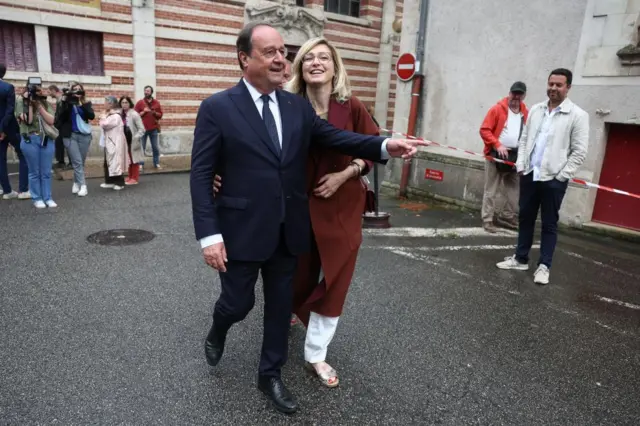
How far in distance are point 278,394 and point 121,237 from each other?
13.3 ft

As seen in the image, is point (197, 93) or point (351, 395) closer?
point (351, 395)

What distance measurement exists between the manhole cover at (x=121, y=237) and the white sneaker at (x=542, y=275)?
175 inches

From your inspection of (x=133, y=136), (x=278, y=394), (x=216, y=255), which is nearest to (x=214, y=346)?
(x=278, y=394)

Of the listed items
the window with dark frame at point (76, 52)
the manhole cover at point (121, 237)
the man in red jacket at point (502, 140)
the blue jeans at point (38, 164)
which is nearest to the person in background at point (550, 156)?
the man in red jacket at point (502, 140)

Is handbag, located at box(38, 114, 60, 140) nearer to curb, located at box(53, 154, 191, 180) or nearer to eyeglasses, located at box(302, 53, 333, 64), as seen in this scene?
curb, located at box(53, 154, 191, 180)

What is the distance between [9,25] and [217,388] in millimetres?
11824

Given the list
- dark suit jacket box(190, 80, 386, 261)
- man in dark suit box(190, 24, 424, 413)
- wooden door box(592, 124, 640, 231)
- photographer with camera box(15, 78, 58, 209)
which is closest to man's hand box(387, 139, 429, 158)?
man in dark suit box(190, 24, 424, 413)

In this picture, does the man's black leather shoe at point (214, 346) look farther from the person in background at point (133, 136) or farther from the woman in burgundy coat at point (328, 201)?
the person in background at point (133, 136)

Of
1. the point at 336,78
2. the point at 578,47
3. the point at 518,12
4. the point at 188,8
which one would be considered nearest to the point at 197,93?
the point at 188,8

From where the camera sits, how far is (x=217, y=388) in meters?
2.97

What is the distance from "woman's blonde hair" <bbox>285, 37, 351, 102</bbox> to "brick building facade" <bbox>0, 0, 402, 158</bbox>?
10826 mm

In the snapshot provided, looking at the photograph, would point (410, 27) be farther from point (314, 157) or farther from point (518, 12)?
point (314, 157)

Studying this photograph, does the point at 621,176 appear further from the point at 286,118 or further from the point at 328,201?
the point at 286,118

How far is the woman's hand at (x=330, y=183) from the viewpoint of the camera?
2.88 meters
